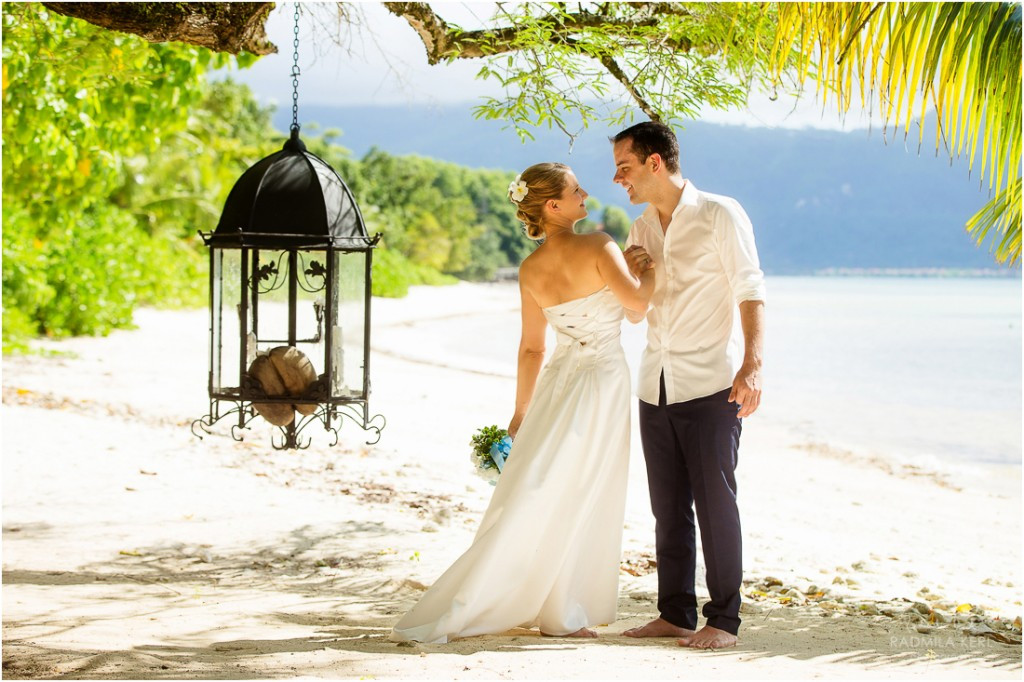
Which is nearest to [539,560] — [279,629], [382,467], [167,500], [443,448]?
[279,629]

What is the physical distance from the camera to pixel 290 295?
4.98 meters

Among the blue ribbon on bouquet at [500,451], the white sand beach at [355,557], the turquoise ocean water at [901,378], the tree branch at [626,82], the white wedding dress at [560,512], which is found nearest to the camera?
the white sand beach at [355,557]

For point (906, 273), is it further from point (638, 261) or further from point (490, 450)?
point (638, 261)

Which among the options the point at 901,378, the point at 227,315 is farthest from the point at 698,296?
the point at 901,378

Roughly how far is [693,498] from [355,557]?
210 centimetres

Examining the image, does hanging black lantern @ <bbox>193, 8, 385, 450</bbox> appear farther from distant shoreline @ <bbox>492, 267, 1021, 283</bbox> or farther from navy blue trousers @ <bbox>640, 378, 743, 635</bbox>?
distant shoreline @ <bbox>492, 267, 1021, 283</bbox>

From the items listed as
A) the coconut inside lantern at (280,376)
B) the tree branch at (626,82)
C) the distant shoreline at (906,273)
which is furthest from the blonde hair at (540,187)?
the distant shoreline at (906,273)

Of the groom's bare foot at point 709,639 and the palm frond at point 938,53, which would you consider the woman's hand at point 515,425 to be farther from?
the palm frond at point 938,53

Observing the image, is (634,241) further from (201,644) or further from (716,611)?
(201,644)

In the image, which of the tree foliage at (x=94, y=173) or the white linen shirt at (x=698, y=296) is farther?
the tree foliage at (x=94, y=173)

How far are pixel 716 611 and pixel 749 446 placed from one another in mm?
9177

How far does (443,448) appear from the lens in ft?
31.1

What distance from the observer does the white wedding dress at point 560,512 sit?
3.80m

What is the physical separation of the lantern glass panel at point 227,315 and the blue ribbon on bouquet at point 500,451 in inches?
56.2
